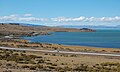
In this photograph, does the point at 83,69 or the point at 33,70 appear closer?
the point at 33,70

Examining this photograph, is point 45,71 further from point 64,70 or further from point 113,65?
point 113,65

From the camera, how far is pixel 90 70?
30.7m

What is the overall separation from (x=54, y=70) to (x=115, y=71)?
617 cm

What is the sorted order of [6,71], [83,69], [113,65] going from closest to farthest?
[6,71], [83,69], [113,65]

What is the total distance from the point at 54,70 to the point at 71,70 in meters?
1.71

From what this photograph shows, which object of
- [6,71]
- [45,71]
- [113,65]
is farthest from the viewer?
[113,65]

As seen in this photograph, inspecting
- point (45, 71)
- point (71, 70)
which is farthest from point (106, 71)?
point (45, 71)

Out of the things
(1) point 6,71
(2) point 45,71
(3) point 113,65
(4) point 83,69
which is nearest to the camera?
(1) point 6,71

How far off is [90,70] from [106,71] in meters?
1.68

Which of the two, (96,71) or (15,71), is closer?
(15,71)

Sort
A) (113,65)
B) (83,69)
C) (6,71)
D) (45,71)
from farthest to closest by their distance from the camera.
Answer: (113,65)
(83,69)
(45,71)
(6,71)

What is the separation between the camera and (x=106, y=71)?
29.9 metres

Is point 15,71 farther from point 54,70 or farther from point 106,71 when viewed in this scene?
point 106,71

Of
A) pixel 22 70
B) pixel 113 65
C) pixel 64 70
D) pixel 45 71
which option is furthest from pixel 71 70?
pixel 113 65
